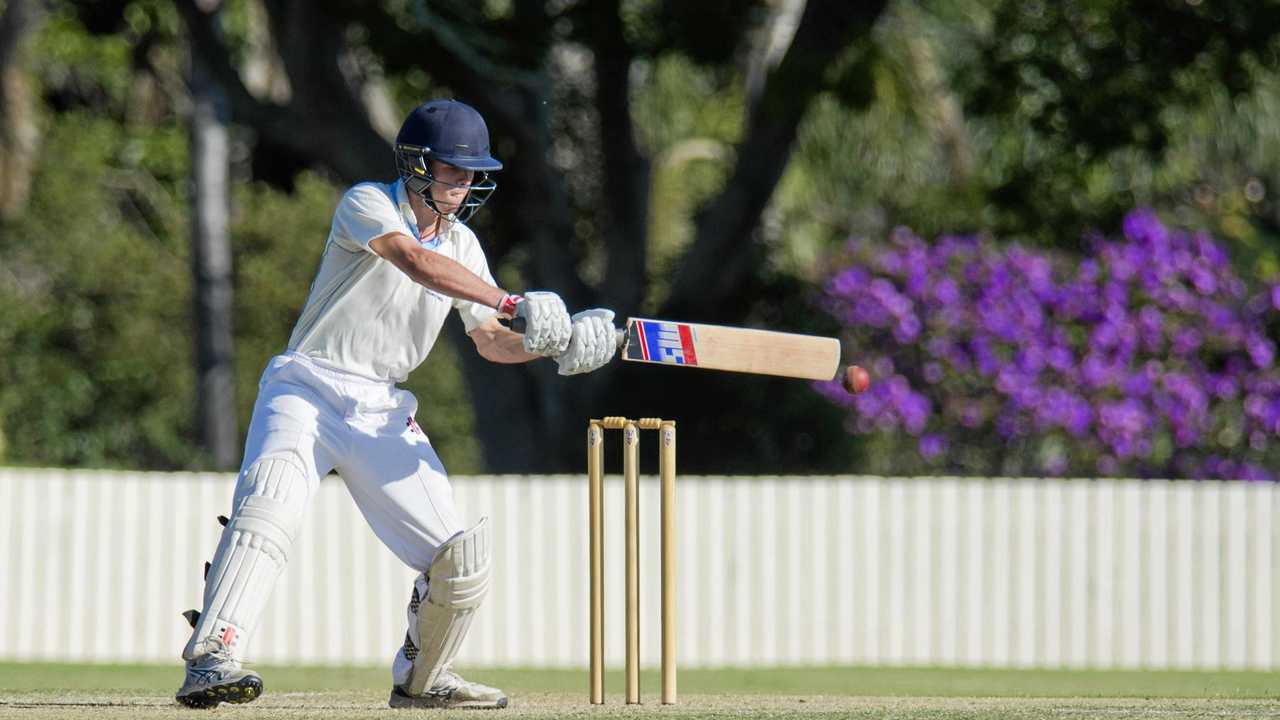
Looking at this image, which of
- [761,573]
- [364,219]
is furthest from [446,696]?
[761,573]

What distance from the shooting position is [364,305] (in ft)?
16.2

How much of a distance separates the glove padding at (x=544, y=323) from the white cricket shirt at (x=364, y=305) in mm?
126

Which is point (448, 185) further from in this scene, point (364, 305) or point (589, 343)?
point (589, 343)

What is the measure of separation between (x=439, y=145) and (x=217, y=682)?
1.29 metres

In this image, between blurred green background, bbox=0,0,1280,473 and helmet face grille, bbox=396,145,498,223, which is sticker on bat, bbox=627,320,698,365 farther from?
blurred green background, bbox=0,0,1280,473

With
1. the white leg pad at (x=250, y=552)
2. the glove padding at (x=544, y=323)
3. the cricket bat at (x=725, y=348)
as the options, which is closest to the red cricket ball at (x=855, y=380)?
the cricket bat at (x=725, y=348)

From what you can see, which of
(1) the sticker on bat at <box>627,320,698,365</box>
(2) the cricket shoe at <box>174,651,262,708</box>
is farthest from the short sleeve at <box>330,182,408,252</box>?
(2) the cricket shoe at <box>174,651,262,708</box>

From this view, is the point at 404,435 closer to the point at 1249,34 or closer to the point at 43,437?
the point at 1249,34

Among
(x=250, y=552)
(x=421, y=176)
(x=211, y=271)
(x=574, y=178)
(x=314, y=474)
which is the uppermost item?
(x=574, y=178)

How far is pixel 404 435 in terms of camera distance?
4949mm

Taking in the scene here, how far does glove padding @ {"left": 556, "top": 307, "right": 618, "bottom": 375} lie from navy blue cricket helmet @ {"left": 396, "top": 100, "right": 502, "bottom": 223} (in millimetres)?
373

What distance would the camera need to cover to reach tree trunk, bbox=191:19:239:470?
A: 49.2ft

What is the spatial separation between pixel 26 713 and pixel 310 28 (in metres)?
6.11

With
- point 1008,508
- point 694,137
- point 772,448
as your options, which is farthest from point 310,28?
point 694,137
